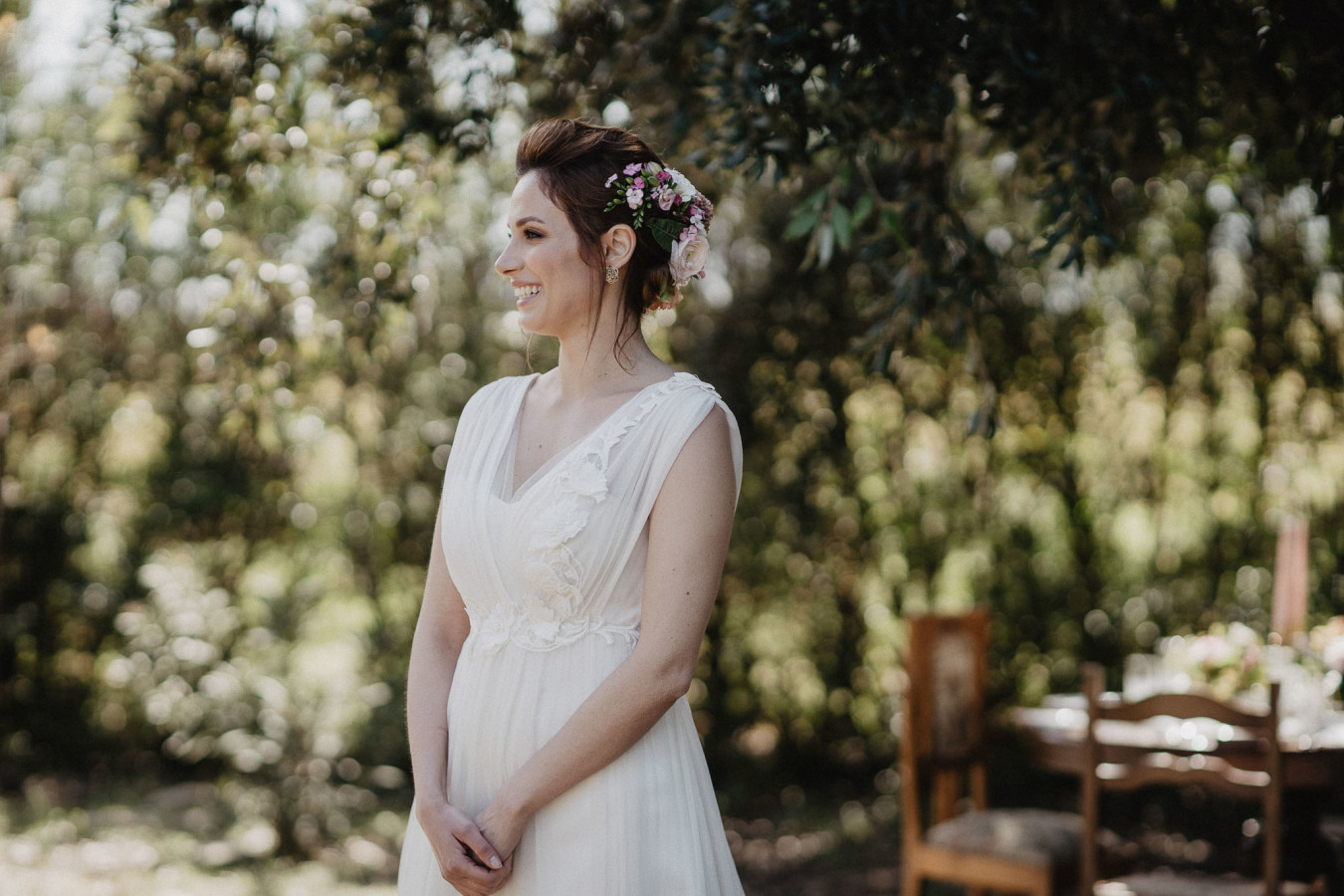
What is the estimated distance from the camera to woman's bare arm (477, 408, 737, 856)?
1403 mm

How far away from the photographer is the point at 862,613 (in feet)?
18.5

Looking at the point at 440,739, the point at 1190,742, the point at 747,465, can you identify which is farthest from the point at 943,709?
the point at 440,739

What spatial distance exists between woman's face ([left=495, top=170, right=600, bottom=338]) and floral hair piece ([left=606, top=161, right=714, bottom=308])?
3.2 inches

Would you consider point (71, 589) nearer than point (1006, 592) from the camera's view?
No

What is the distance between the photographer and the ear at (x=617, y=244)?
1.54 meters

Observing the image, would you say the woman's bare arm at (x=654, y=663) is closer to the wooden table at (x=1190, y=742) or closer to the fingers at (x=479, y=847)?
the fingers at (x=479, y=847)

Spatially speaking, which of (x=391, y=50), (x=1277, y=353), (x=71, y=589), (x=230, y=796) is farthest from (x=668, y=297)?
(x=71, y=589)

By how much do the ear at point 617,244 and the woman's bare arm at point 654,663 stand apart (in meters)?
0.29

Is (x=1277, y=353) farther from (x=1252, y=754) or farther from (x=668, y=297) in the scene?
(x=668, y=297)

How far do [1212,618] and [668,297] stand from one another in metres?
4.48

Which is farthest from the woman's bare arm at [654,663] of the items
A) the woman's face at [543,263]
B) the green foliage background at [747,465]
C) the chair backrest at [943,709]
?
the chair backrest at [943,709]

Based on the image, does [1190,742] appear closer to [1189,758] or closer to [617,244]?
[1189,758]

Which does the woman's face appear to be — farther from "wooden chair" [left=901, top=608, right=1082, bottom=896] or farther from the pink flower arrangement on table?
the pink flower arrangement on table

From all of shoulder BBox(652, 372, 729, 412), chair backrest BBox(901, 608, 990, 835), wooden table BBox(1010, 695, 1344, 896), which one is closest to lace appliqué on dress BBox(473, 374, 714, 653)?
shoulder BBox(652, 372, 729, 412)
